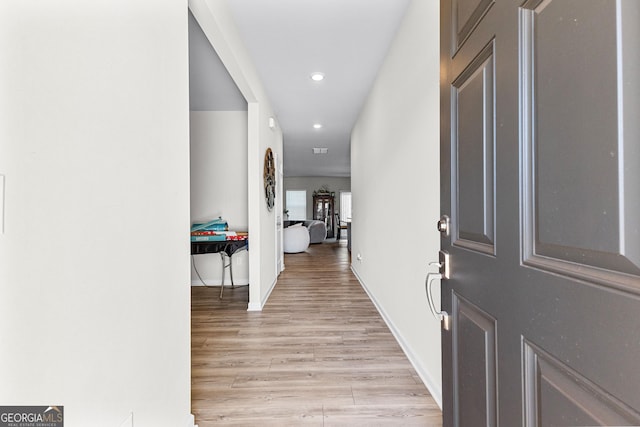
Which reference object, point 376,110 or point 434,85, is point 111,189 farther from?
point 376,110

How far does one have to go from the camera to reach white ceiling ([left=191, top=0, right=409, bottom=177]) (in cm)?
213

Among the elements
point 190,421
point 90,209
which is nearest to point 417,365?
point 190,421

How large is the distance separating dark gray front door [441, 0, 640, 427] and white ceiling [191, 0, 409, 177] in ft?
5.15

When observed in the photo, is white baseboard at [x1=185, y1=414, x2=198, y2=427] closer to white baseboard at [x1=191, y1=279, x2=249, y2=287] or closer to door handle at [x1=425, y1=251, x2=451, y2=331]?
door handle at [x1=425, y1=251, x2=451, y2=331]

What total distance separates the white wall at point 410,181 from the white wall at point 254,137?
1.24 m

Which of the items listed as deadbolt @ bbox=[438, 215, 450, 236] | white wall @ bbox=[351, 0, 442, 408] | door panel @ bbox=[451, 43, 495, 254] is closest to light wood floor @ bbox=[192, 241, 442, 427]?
white wall @ bbox=[351, 0, 442, 408]

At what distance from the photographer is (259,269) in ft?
10.6

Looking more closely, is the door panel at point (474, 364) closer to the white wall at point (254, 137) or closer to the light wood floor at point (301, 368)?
the light wood floor at point (301, 368)

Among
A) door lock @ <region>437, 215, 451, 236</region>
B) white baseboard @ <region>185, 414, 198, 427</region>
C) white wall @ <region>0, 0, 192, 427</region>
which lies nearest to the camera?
white wall @ <region>0, 0, 192, 427</region>

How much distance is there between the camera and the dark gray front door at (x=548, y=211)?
0.42m

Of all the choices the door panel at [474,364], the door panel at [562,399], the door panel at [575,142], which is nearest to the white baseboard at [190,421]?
the door panel at [474,364]

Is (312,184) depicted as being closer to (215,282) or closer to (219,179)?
(219,179)

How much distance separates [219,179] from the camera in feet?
14.2

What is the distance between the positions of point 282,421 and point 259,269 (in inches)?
72.0
